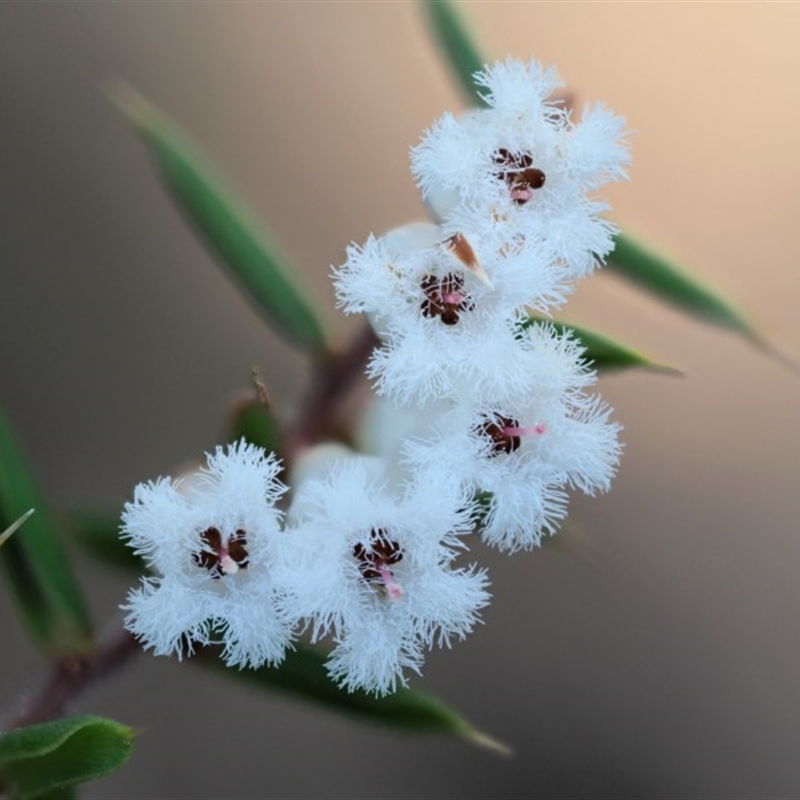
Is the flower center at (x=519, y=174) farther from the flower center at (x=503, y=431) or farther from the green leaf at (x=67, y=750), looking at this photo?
the green leaf at (x=67, y=750)

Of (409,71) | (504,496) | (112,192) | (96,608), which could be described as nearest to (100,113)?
(112,192)

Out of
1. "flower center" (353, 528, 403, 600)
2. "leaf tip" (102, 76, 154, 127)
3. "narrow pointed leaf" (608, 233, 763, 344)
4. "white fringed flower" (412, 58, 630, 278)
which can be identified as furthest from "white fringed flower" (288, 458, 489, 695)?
"leaf tip" (102, 76, 154, 127)

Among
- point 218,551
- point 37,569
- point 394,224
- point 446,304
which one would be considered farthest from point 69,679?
point 394,224

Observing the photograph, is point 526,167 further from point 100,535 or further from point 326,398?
point 100,535

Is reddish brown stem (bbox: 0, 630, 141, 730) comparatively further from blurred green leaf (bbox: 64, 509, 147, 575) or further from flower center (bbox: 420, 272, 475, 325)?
flower center (bbox: 420, 272, 475, 325)

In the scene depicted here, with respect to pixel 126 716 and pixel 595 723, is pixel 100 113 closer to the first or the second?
pixel 126 716
